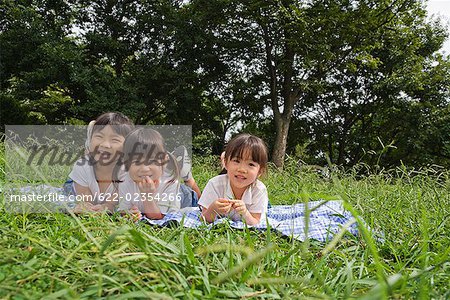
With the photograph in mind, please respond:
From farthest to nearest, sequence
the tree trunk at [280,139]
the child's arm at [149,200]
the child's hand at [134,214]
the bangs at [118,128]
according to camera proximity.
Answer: the tree trunk at [280,139] < the bangs at [118,128] < the child's arm at [149,200] < the child's hand at [134,214]

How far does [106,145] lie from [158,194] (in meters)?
0.50

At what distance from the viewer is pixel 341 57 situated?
12031 millimetres

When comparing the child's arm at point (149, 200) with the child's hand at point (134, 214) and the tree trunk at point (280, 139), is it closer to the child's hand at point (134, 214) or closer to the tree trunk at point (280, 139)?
the child's hand at point (134, 214)

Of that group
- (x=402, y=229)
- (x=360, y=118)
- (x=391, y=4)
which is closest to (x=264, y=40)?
(x=391, y=4)

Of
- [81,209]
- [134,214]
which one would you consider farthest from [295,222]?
[81,209]

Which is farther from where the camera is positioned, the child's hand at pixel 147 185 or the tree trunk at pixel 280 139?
the tree trunk at pixel 280 139

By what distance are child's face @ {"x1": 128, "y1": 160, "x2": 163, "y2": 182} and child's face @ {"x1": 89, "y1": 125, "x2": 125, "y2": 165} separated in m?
0.20

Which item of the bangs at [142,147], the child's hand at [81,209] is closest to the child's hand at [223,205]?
the bangs at [142,147]

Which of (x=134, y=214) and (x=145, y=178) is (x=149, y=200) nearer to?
(x=145, y=178)

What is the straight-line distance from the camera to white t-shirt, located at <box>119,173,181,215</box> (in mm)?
2662

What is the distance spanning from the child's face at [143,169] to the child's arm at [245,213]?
2.07 feet

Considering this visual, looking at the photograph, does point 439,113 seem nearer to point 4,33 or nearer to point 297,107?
point 297,107

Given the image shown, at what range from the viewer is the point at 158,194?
272cm

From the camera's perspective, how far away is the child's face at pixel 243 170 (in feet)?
8.77
